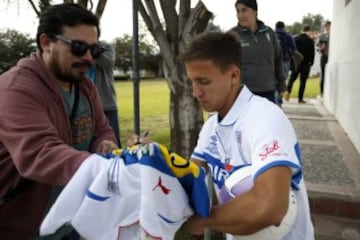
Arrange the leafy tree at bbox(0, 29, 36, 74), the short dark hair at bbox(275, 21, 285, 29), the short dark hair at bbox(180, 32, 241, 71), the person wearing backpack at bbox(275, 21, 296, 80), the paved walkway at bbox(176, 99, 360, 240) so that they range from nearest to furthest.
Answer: the short dark hair at bbox(180, 32, 241, 71) → the paved walkway at bbox(176, 99, 360, 240) → the person wearing backpack at bbox(275, 21, 296, 80) → the short dark hair at bbox(275, 21, 285, 29) → the leafy tree at bbox(0, 29, 36, 74)

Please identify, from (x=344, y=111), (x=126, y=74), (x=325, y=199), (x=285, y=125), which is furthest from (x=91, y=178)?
→ (x=126, y=74)

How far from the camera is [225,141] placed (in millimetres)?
1931

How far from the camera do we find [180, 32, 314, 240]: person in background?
146 centimetres

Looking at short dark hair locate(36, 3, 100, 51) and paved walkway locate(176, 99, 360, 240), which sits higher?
short dark hair locate(36, 3, 100, 51)

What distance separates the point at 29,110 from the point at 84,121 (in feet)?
1.71

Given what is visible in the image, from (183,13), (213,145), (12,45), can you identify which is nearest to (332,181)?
(183,13)

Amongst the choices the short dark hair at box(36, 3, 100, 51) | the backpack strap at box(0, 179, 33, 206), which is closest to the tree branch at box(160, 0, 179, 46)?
the short dark hair at box(36, 3, 100, 51)

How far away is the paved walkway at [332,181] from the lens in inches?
160

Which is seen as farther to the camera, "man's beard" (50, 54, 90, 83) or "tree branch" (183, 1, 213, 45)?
"tree branch" (183, 1, 213, 45)

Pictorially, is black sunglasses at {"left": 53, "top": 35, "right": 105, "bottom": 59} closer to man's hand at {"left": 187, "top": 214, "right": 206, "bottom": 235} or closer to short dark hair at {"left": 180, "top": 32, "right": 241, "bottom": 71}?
short dark hair at {"left": 180, "top": 32, "right": 241, "bottom": 71}

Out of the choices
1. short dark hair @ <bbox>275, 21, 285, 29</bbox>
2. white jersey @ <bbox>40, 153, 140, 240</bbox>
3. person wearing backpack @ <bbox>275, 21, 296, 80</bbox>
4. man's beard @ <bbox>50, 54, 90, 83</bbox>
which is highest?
short dark hair @ <bbox>275, 21, 285, 29</bbox>

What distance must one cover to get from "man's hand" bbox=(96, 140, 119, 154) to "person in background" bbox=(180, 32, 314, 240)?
1.39ft

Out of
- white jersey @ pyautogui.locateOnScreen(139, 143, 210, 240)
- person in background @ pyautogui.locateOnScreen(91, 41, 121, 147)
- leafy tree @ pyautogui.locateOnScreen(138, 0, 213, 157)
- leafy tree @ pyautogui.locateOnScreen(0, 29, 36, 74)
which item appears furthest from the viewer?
leafy tree @ pyautogui.locateOnScreen(0, 29, 36, 74)

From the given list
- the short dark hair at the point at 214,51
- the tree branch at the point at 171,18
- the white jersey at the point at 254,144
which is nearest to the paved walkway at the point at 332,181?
the tree branch at the point at 171,18
